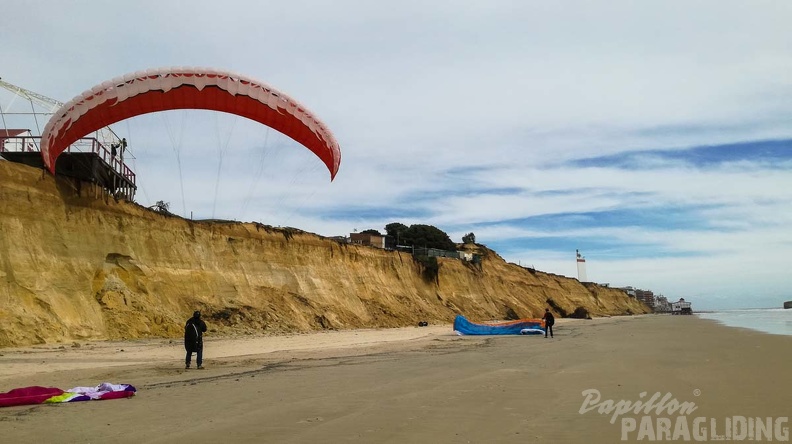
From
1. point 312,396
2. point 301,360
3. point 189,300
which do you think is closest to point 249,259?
point 189,300

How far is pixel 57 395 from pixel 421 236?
2608 inches

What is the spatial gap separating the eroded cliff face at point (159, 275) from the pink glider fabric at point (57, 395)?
10149 mm

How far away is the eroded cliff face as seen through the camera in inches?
680

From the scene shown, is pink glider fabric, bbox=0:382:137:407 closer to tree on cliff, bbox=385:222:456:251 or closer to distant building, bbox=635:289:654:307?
tree on cliff, bbox=385:222:456:251

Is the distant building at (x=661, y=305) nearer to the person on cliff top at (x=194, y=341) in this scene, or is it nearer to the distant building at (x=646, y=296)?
the distant building at (x=646, y=296)

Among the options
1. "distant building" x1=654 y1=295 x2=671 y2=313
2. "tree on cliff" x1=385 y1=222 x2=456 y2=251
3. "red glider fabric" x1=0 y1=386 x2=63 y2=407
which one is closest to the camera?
"red glider fabric" x1=0 y1=386 x2=63 y2=407

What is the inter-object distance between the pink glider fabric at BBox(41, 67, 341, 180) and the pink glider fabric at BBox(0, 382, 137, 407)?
33.0 feet

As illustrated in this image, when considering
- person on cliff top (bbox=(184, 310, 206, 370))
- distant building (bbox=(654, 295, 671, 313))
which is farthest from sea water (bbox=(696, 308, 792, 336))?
distant building (bbox=(654, 295, 671, 313))

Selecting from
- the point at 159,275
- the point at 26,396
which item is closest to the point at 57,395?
the point at 26,396

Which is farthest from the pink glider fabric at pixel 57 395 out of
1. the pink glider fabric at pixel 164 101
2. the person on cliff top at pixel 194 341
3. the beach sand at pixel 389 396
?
the pink glider fabric at pixel 164 101

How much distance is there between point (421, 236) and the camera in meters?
72.7

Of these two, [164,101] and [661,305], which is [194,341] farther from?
[661,305]

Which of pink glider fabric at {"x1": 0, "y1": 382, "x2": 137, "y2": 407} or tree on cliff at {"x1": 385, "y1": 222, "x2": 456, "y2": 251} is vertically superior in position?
tree on cliff at {"x1": 385, "y1": 222, "x2": 456, "y2": 251}

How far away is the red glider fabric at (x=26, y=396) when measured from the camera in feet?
21.7
